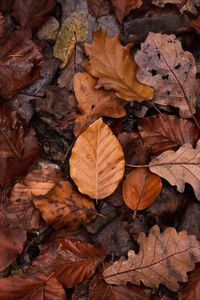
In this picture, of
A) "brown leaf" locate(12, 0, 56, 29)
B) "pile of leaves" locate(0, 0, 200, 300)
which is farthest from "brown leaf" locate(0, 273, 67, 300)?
"brown leaf" locate(12, 0, 56, 29)

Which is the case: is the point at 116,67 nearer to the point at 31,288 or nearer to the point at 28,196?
the point at 28,196

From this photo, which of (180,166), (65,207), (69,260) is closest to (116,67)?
(180,166)

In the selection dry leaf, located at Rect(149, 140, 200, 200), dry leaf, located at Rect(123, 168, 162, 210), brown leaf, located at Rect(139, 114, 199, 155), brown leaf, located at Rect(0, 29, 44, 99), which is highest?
brown leaf, located at Rect(0, 29, 44, 99)

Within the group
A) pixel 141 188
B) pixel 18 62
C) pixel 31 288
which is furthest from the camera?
pixel 18 62

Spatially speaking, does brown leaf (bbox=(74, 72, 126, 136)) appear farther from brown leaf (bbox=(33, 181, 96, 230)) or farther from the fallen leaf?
the fallen leaf

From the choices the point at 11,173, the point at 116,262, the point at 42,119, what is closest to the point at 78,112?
the point at 42,119
